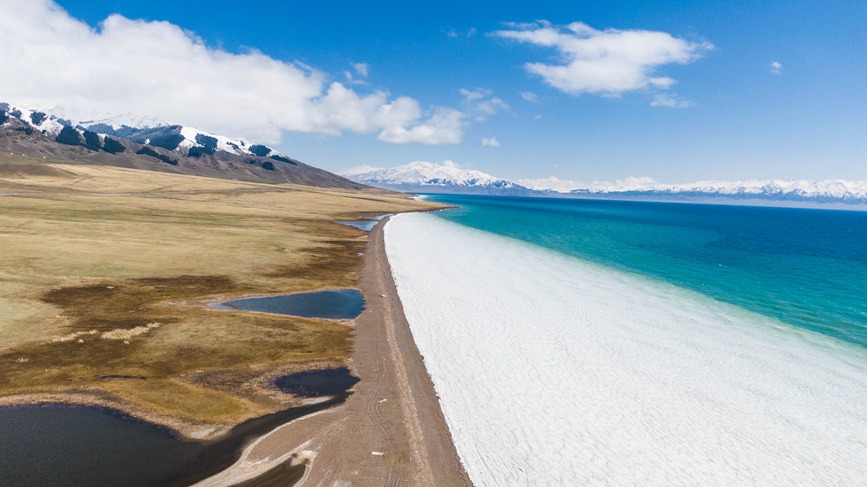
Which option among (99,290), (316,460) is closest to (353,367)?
(316,460)

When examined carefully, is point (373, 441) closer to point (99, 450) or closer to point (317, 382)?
point (317, 382)

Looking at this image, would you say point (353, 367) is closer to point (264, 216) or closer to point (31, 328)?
point (31, 328)

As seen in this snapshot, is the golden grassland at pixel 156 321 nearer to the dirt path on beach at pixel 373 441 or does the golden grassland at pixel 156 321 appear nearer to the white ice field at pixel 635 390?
the dirt path on beach at pixel 373 441

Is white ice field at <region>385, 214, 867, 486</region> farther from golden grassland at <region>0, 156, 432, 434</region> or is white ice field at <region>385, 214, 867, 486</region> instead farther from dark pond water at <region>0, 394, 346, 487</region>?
dark pond water at <region>0, 394, 346, 487</region>

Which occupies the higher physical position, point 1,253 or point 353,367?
point 1,253

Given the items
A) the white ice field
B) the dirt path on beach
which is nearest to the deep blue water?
the white ice field
